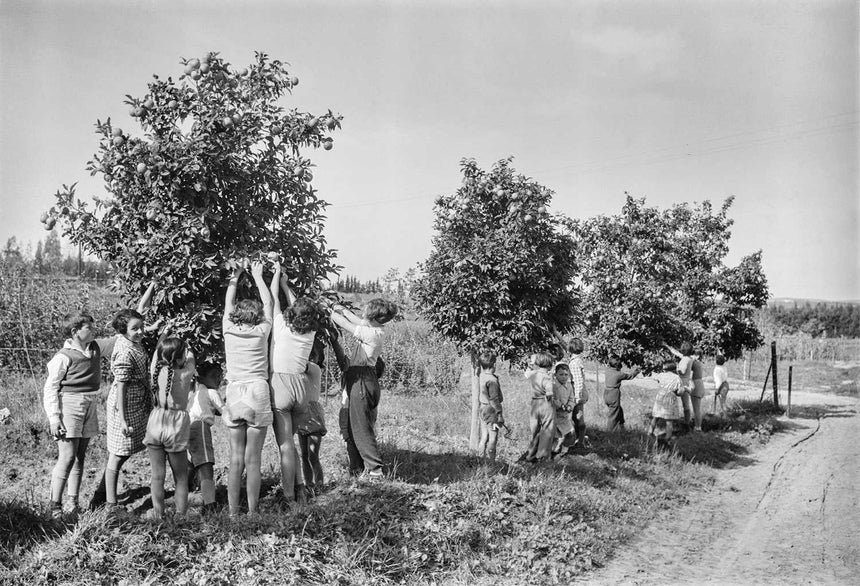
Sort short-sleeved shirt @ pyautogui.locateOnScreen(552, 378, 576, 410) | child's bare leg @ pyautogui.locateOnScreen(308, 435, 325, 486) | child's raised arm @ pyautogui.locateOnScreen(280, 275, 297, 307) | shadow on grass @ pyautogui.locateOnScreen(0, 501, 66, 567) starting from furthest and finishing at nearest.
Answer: short-sleeved shirt @ pyautogui.locateOnScreen(552, 378, 576, 410) → child's bare leg @ pyautogui.locateOnScreen(308, 435, 325, 486) → child's raised arm @ pyautogui.locateOnScreen(280, 275, 297, 307) → shadow on grass @ pyautogui.locateOnScreen(0, 501, 66, 567)

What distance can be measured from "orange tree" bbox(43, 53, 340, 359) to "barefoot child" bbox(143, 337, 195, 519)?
10.7 inches

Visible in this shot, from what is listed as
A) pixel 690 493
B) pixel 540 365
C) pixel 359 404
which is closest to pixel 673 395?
pixel 690 493

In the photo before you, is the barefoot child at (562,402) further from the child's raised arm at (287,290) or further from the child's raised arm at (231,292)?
the child's raised arm at (231,292)

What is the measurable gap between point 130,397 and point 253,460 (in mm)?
1291

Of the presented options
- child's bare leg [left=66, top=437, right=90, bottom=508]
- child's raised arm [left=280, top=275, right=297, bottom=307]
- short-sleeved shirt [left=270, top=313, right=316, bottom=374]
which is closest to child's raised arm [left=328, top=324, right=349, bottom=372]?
short-sleeved shirt [left=270, top=313, right=316, bottom=374]

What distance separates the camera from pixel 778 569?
6.24 metres

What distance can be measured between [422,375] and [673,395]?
6.93m

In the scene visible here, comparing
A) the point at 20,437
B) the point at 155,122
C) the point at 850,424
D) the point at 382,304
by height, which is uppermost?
the point at 155,122

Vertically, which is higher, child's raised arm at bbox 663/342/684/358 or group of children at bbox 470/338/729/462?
child's raised arm at bbox 663/342/684/358

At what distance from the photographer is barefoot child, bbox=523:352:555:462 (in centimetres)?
902

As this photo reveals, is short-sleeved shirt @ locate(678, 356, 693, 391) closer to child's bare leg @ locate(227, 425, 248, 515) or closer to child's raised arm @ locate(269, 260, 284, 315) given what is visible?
child's raised arm @ locate(269, 260, 284, 315)

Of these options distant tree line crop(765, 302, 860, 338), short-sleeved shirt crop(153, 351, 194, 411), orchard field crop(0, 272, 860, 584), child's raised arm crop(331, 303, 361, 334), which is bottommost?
orchard field crop(0, 272, 860, 584)

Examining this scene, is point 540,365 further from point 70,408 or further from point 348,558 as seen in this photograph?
point 70,408

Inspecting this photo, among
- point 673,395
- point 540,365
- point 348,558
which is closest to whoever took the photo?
point 348,558
